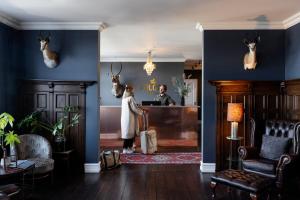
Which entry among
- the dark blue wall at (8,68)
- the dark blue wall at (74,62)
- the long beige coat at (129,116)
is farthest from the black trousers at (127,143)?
the dark blue wall at (8,68)

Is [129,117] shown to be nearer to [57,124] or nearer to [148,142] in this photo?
[148,142]

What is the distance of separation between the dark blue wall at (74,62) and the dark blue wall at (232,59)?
2120mm

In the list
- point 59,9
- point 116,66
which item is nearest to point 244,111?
point 59,9

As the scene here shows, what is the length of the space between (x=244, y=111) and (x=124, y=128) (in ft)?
9.18

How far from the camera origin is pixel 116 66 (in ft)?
32.8

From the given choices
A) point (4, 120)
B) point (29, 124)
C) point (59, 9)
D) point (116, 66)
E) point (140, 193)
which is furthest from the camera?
point (116, 66)

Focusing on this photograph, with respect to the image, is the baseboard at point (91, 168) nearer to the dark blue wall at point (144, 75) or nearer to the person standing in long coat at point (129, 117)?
the person standing in long coat at point (129, 117)

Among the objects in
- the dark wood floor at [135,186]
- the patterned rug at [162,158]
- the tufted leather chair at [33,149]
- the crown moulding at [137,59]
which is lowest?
the dark wood floor at [135,186]

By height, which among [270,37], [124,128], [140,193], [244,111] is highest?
[270,37]

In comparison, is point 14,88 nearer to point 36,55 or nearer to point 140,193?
point 36,55

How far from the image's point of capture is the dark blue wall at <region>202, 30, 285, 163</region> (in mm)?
4996

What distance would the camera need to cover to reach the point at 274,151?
4.16m

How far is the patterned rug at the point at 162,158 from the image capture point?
5738 millimetres

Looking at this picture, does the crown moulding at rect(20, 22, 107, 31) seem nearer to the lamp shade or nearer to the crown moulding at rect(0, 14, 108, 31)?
the crown moulding at rect(0, 14, 108, 31)
